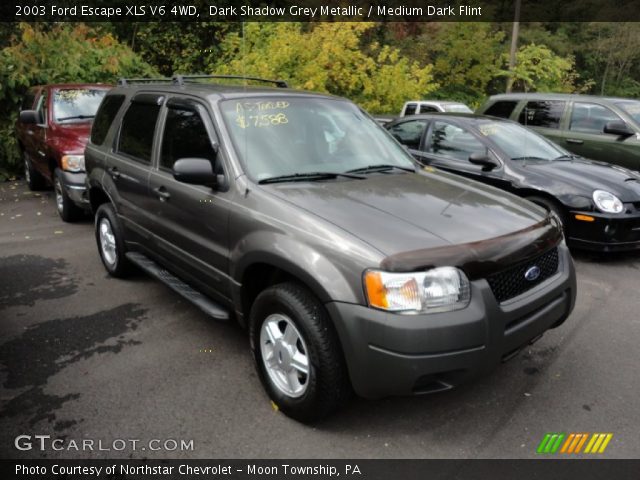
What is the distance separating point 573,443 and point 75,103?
8191 millimetres

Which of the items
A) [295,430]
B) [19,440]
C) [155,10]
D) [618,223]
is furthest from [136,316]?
[155,10]

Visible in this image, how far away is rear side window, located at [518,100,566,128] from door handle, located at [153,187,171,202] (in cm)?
700

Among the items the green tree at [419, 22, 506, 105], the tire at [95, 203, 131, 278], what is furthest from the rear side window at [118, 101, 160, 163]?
the green tree at [419, 22, 506, 105]

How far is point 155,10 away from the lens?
600 inches

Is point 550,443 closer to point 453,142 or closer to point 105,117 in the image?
point 453,142

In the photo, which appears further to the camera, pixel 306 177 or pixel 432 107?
pixel 432 107

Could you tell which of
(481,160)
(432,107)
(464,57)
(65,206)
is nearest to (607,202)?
(481,160)

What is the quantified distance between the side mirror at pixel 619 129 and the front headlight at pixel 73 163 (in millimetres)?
7701

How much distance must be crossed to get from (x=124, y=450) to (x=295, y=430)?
3.01 feet

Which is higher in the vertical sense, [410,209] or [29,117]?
[29,117]

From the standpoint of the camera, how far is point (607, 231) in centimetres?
548

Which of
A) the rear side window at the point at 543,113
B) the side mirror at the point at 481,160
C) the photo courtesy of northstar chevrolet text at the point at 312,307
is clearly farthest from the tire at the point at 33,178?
the rear side window at the point at 543,113

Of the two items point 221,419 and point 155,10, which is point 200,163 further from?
point 155,10

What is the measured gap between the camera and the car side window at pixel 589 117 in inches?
325
